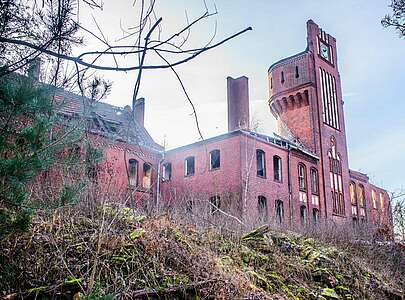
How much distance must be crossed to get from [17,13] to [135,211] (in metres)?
5.86

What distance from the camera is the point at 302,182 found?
1069 inches

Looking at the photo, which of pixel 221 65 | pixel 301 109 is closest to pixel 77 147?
pixel 221 65

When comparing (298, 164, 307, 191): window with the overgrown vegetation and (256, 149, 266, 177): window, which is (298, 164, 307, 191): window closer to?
Answer: (256, 149, 266, 177): window

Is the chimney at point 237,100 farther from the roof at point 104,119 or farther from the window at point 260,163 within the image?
the roof at point 104,119

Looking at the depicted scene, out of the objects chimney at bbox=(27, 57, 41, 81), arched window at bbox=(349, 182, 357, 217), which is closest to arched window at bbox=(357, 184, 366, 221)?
arched window at bbox=(349, 182, 357, 217)

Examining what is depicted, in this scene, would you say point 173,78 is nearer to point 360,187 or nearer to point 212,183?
point 212,183

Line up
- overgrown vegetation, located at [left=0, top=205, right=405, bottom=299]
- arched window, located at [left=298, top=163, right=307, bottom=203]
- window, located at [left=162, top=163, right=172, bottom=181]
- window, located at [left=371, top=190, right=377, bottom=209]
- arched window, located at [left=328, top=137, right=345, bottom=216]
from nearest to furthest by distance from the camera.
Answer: overgrown vegetation, located at [left=0, top=205, right=405, bottom=299] → window, located at [left=162, top=163, right=172, bottom=181] → arched window, located at [left=298, top=163, right=307, bottom=203] → arched window, located at [left=328, top=137, right=345, bottom=216] → window, located at [left=371, top=190, right=377, bottom=209]

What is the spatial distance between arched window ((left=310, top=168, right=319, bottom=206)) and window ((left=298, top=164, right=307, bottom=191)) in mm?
1007

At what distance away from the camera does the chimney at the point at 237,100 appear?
25.0 meters

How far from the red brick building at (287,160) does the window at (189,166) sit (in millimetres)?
60

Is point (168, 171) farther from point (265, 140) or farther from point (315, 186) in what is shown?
point (315, 186)

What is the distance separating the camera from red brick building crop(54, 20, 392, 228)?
22281 millimetres

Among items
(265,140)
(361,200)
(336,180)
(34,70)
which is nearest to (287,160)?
(265,140)

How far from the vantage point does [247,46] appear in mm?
1744
